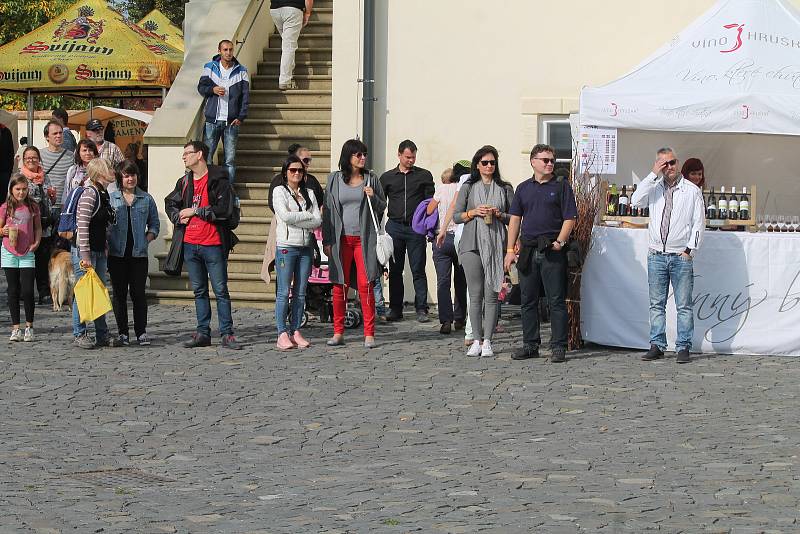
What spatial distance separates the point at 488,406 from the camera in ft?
33.5

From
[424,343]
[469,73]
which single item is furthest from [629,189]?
[469,73]

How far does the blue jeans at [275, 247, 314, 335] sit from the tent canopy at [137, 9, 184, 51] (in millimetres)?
15726

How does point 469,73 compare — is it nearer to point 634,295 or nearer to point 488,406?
point 634,295

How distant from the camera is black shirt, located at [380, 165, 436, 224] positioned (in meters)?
15.2

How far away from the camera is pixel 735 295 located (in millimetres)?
12844

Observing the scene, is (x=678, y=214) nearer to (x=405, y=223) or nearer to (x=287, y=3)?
(x=405, y=223)

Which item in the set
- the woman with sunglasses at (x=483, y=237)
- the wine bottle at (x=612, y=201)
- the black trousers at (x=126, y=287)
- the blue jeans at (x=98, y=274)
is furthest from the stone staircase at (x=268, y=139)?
the wine bottle at (x=612, y=201)

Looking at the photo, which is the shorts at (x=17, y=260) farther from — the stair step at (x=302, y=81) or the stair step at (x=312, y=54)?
the stair step at (x=312, y=54)

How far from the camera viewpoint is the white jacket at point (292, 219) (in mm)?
12844

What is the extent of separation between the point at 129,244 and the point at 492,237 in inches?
132

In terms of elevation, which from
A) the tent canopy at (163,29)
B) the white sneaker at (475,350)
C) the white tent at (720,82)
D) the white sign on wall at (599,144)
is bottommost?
the white sneaker at (475,350)

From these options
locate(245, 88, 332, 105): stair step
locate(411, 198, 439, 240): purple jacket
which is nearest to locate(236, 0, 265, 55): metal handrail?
locate(245, 88, 332, 105): stair step

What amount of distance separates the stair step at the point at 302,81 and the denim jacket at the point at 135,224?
6205mm

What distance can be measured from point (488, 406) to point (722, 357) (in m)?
3.38
